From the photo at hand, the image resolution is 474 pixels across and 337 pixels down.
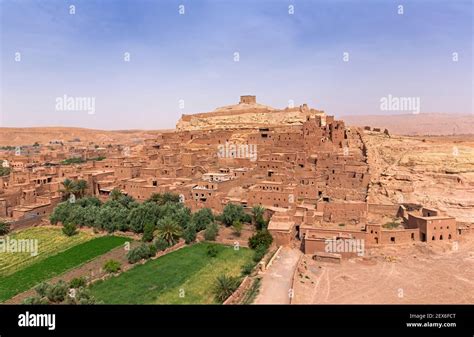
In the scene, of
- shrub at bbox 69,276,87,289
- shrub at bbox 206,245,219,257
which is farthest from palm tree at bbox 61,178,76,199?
shrub at bbox 206,245,219,257

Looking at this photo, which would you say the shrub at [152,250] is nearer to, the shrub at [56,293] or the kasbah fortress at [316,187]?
the shrub at [56,293]

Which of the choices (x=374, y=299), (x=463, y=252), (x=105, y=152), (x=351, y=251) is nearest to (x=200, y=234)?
(x=351, y=251)

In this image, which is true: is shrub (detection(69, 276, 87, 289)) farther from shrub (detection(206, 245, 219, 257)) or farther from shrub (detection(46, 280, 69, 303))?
shrub (detection(206, 245, 219, 257))

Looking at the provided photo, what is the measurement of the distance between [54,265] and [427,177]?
24.2 metres

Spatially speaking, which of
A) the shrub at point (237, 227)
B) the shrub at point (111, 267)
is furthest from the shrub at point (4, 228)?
the shrub at point (237, 227)

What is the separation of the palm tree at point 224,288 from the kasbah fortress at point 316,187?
8.52ft

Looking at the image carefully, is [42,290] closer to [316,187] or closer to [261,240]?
[261,240]

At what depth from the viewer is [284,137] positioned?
35219 mm

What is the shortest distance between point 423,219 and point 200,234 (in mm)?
12601

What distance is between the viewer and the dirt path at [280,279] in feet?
48.0

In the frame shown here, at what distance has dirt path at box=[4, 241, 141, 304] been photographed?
16750 mm

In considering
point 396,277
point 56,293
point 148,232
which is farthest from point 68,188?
point 396,277

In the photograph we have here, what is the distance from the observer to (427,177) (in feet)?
88.4
